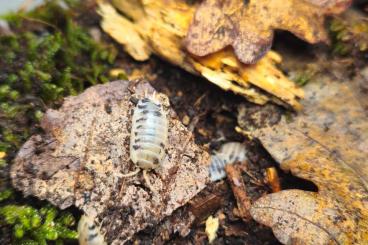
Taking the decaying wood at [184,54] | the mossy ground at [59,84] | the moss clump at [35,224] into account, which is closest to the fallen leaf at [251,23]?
the decaying wood at [184,54]

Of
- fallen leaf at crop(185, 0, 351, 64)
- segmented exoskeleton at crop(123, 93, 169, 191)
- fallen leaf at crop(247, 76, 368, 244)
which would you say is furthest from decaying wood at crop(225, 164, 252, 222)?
fallen leaf at crop(185, 0, 351, 64)

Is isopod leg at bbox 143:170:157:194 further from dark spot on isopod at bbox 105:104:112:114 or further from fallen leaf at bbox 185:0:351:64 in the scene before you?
fallen leaf at bbox 185:0:351:64

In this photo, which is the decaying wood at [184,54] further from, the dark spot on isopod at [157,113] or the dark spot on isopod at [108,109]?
the dark spot on isopod at [108,109]

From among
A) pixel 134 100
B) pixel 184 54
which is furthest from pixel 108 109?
pixel 184 54

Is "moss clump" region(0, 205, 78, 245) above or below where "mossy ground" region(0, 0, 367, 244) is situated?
below

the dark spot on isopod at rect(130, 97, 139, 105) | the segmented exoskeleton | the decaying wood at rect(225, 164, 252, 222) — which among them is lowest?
the decaying wood at rect(225, 164, 252, 222)

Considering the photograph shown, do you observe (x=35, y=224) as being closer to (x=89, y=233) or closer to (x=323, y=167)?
(x=89, y=233)
